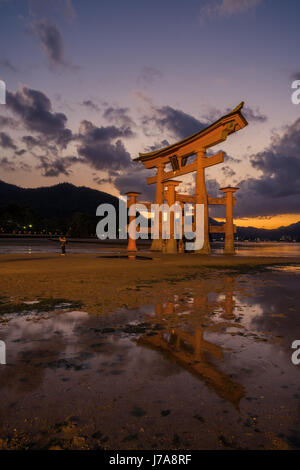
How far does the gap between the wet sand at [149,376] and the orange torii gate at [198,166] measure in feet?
47.5

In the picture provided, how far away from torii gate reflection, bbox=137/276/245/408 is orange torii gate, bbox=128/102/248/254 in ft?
50.3

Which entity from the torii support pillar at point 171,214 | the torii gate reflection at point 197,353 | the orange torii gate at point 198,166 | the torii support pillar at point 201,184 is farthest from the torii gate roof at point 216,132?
the torii gate reflection at point 197,353

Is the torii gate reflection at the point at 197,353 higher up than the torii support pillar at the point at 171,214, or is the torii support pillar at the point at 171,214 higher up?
the torii support pillar at the point at 171,214

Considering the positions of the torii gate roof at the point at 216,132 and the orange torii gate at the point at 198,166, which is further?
the orange torii gate at the point at 198,166

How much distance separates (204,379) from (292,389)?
703 millimetres

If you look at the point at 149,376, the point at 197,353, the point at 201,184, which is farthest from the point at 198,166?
the point at 149,376

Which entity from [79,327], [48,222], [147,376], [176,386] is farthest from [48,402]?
[48,222]

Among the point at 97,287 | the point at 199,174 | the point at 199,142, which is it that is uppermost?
the point at 199,142

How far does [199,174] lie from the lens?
19578 millimetres

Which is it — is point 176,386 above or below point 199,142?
below

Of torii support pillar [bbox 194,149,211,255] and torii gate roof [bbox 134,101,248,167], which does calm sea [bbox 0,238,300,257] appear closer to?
torii support pillar [bbox 194,149,211,255]

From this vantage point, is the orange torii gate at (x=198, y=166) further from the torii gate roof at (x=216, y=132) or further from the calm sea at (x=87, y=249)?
the calm sea at (x=87, y=249)

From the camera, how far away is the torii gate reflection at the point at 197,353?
2154 millimetres
